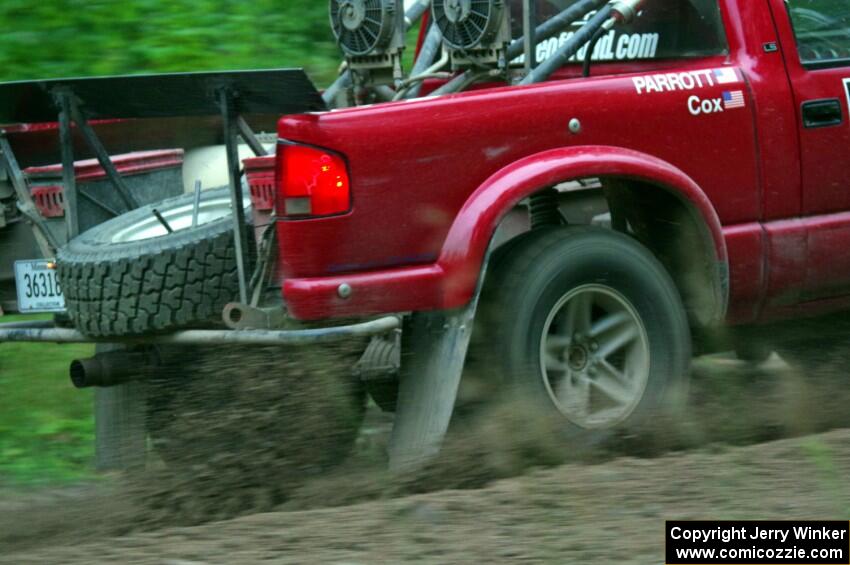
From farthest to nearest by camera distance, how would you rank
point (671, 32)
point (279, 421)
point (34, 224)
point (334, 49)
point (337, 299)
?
1. point (334, 49)
2. point (671, 32)
3. point (34, 224)
4. point (279, 421)
5. point (337, 299)

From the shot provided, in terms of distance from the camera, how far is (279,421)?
451 centimetres

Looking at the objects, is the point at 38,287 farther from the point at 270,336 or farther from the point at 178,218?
the point at 270,336

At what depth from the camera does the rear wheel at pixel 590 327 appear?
14.4 feet

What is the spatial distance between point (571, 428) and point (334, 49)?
6.74 metres

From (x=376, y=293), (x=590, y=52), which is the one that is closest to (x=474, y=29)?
(x=590, y=52)

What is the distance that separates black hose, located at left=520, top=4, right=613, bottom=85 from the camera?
194 inches

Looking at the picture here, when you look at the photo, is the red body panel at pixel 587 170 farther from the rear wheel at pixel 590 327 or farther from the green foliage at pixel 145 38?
the green foliage at pixel 145 38

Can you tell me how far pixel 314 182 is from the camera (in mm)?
4172

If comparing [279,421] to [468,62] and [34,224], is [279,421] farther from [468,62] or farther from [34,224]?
[468,62]

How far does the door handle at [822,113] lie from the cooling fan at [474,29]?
115 centimetres

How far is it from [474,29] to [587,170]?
2.69ft

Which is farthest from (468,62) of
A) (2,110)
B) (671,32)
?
(2,110)

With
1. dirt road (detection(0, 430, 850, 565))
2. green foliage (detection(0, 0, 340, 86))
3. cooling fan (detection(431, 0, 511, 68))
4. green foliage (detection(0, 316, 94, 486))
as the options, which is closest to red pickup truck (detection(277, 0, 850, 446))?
cooling fan (detection(431, 0, 511, 68))

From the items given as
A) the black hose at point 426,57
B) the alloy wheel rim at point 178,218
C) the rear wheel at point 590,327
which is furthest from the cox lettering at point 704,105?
the alloy wheel rim at point 178,218
